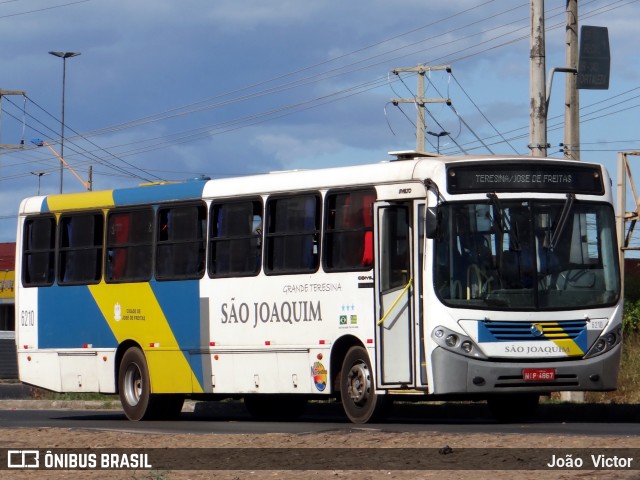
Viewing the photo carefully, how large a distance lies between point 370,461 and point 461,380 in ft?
17.6

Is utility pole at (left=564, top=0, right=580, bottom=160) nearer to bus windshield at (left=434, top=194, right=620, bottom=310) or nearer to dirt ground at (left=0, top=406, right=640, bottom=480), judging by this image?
bus windshield at (left=434, top=194, right=620, bottom=310)

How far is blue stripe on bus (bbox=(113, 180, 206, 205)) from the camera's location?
2211 centimetres

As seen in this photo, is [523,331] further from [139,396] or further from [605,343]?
[139,396]

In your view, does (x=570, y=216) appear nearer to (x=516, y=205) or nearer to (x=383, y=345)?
(x=516, y=205)

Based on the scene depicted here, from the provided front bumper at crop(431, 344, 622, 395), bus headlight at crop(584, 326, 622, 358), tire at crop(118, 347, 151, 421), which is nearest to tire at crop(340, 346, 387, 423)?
front bumper at crop(431, 344, 622, 395)

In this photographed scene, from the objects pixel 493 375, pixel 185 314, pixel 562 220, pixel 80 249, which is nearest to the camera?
pixel 493 375

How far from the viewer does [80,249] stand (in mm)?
23672

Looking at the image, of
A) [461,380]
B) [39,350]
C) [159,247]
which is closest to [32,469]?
[461,380]

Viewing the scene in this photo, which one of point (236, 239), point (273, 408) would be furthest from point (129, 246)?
point (273, 408)

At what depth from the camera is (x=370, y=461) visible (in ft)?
41.2

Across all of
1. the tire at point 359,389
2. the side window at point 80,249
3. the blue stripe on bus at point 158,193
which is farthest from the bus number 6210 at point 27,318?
the tire at point 359,389

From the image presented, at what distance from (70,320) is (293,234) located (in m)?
5.14

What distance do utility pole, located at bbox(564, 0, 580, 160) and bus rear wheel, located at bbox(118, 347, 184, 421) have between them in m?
7.80

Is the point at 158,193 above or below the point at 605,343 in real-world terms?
above
